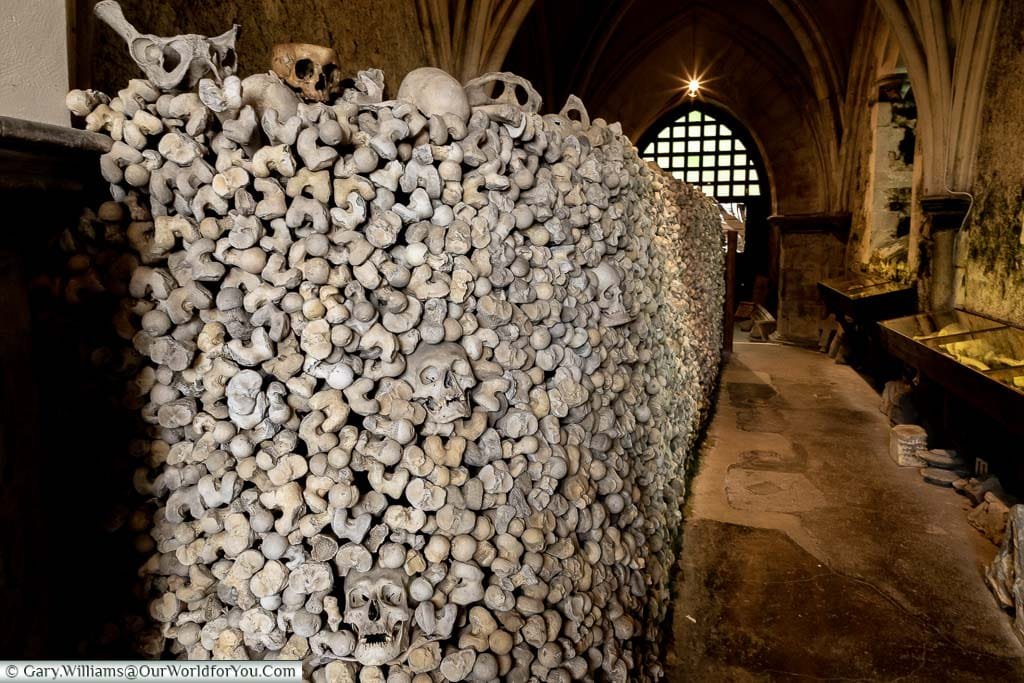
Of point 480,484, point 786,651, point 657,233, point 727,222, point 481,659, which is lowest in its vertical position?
point 786,651

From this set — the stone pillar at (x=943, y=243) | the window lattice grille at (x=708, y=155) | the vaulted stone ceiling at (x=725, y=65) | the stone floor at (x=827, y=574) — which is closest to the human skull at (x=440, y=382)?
the stone floor at (x=827, y=574)

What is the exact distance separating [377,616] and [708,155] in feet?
43.8

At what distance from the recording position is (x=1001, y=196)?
5.27m

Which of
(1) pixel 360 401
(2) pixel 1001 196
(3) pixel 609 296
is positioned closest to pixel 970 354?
(2) pixel 1001 196

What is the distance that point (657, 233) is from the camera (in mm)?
3496

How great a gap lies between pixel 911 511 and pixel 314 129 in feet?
13.3

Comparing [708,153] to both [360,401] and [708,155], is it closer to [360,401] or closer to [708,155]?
[708,155]

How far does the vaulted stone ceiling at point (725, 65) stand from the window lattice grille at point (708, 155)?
1.94ft

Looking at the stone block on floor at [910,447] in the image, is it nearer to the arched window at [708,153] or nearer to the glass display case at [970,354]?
the glass display case at [970,354]

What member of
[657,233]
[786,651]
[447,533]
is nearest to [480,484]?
[447,533]

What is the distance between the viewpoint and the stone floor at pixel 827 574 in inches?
103

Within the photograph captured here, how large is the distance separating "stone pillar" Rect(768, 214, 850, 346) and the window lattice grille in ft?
6.65

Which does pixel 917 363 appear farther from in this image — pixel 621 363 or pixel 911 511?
pixel 621 363

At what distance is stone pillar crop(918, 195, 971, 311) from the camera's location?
236 inches
